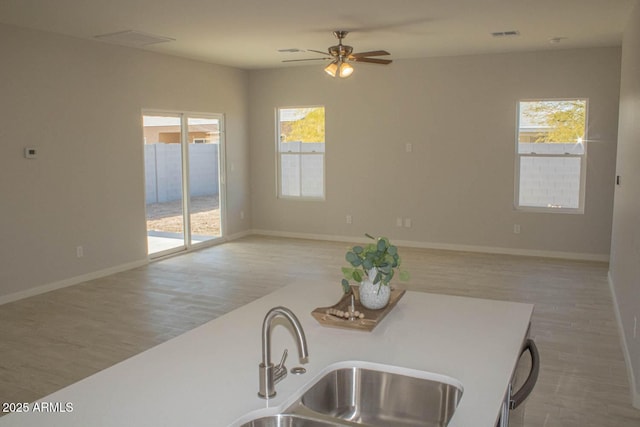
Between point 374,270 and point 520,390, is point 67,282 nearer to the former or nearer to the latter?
point 374,270

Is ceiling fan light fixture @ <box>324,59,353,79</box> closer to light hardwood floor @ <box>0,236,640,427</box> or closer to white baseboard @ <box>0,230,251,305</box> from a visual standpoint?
light hardwood floor @ <box>0,236,640,427</box>

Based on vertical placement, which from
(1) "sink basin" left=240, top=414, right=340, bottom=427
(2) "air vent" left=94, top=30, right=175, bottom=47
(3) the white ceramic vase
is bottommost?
(1) "sink basin" left=240, top=414, right=340, bottom=427

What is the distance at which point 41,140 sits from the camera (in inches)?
218

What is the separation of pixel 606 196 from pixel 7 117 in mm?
6746

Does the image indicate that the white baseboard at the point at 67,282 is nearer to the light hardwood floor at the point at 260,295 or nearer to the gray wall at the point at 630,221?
the light hardwood floor at the point at 260,295

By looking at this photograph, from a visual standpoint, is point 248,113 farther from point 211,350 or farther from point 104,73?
point 211,350

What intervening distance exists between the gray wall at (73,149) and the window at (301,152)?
1794 millimetres

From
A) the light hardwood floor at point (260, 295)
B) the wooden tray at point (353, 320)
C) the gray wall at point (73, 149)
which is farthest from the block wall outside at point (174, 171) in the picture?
the wooden tray at point (353, 320)

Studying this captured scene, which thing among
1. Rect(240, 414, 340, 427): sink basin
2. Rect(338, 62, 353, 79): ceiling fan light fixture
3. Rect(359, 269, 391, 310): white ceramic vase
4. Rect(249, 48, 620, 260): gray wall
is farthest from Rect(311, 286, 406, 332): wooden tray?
Rect(249, 48, 620, 260): gray wall

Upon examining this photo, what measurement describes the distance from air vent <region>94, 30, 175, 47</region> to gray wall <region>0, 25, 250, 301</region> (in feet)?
0.67

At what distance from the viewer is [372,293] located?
84.7 inches

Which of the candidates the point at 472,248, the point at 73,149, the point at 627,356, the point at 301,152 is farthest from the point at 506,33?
the point at 73,149

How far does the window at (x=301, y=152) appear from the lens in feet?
27.8

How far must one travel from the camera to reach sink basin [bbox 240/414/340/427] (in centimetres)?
143
